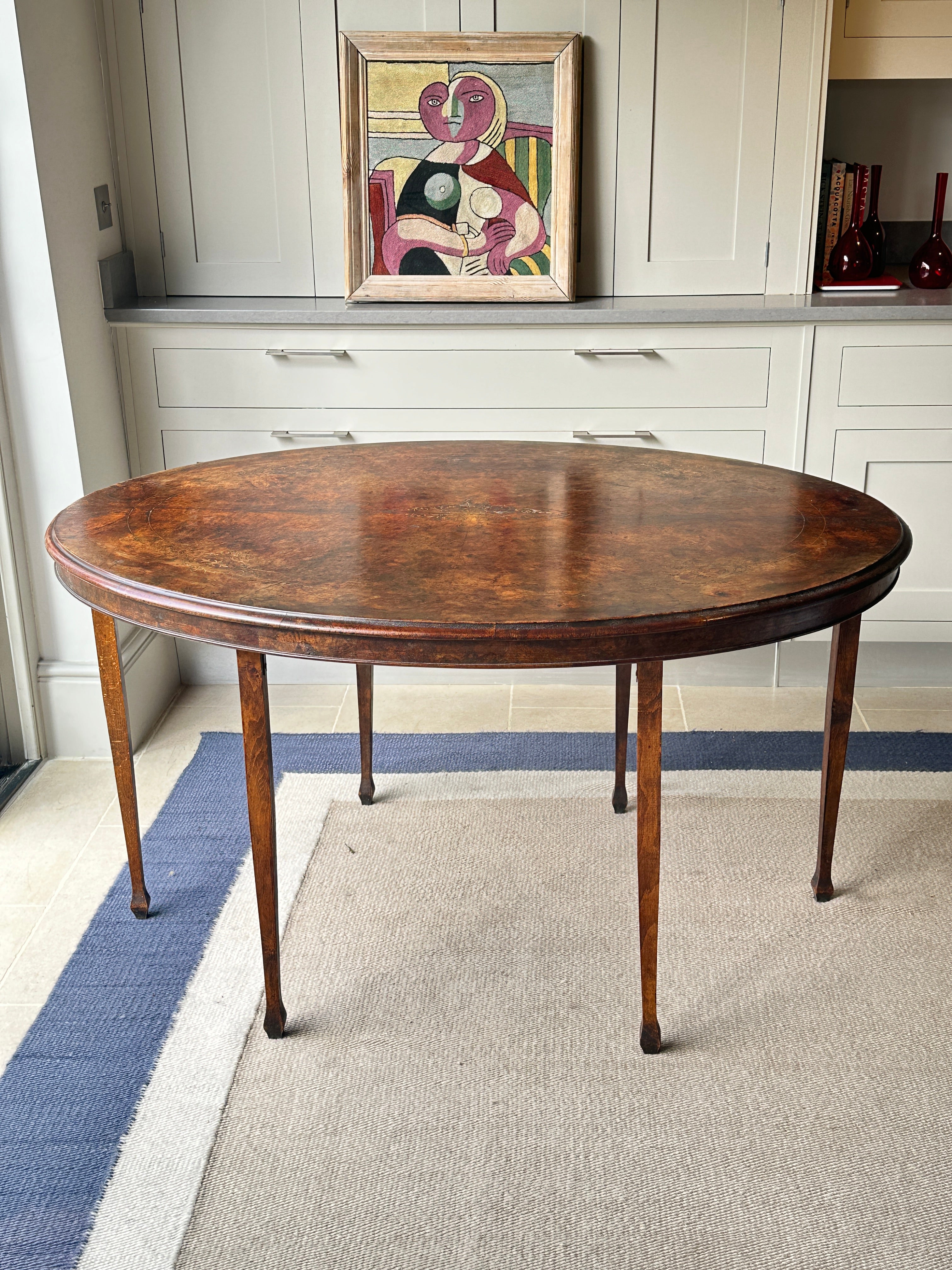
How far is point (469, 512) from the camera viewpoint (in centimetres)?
191

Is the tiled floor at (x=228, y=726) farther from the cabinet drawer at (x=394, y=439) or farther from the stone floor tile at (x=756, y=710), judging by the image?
the cabinet drawer at (x=394, y=439)

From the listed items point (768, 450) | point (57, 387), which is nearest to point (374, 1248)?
point (57, 387)

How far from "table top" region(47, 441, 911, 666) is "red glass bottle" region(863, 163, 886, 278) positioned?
1.49m

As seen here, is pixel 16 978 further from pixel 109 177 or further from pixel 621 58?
pixel 621 58

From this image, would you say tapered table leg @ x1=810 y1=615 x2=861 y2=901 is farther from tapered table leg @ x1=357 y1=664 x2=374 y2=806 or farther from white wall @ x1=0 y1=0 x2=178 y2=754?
white wall @ x1=0 y1=0 x2=178 y2=754

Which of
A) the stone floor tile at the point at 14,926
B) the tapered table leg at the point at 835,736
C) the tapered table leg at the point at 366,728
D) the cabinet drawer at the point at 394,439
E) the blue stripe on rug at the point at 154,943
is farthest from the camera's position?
the cabinet drawer at the point at 394,439

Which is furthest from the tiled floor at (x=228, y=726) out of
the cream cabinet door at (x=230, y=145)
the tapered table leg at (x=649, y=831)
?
the cream cabinet door at (x=230, y=145)

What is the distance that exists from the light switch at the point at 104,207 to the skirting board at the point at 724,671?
111cm

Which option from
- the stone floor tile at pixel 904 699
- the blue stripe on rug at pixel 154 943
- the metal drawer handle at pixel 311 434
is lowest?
the stone floor tile at pixel 904 699

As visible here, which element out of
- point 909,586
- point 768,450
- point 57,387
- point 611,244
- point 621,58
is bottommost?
point 909,586

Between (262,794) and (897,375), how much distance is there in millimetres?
2052

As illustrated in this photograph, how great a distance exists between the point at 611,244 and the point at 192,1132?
2.45 meters

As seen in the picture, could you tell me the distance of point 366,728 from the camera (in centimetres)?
249

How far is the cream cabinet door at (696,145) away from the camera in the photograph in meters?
2.97
